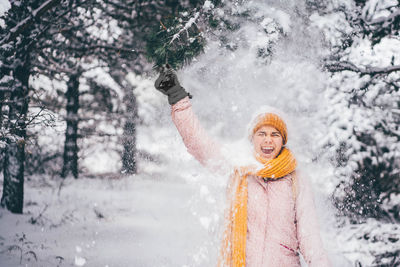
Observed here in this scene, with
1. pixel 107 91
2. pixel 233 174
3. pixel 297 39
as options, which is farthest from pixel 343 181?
pixel 107 91

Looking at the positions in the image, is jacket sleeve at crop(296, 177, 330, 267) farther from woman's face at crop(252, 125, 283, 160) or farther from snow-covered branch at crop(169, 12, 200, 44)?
snow-covered branch at crop(169, 12, 200, 44)

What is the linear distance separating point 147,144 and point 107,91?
2.12 m

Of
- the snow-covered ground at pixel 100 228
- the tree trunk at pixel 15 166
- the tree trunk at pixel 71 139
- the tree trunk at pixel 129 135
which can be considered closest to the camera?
the snow-covered ground at pixel 100 228

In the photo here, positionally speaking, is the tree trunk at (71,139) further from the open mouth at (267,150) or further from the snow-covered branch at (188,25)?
the open mouth at (267,150)

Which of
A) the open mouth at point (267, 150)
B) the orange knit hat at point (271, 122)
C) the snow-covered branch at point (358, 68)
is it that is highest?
the snow-covered branch at point (358, 68)

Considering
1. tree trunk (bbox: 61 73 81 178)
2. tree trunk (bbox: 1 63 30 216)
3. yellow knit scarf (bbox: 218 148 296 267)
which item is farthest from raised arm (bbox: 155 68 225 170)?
tree trunk (bbox: 61 73 81 178)

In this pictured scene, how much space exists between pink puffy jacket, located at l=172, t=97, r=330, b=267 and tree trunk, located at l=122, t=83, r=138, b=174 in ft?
27.9

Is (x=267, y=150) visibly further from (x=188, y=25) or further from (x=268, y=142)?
(x=188, y=25)

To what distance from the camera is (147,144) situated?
10.9 meters

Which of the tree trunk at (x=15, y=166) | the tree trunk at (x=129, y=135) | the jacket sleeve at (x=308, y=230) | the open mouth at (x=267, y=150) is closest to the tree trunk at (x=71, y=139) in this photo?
the tree trunk at (x=129, y=135)

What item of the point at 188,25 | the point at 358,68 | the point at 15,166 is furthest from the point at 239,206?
the point at 15,166

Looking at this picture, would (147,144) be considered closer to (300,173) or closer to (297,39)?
(297,39)

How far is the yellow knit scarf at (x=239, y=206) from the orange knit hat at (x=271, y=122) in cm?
17

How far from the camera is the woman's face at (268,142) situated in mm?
2275
